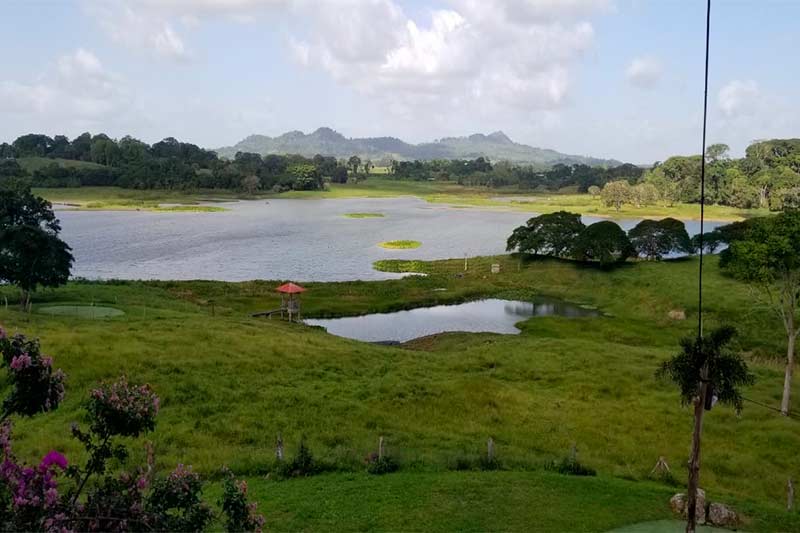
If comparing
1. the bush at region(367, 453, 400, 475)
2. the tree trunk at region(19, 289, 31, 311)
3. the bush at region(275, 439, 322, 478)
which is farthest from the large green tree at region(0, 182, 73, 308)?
the bush at region(367, 453, 400, 475)

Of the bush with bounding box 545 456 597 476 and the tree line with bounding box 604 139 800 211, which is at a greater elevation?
the tree line with bounding box 604 139 800 211

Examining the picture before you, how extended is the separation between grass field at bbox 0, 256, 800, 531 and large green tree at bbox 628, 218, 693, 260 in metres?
27.3

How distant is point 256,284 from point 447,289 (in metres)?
21.4

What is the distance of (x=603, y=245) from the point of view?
71.4m

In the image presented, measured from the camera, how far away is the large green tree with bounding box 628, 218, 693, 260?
245ft

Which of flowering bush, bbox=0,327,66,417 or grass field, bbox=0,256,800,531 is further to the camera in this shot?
grass field, bbox=0,256,800,531

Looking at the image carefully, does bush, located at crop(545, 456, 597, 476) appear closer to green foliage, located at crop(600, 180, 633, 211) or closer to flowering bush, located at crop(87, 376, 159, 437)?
flowering bush, located at crop(87, 376, 159, 437)

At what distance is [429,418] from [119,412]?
19260 millimetres

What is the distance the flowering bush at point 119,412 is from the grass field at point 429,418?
798 cm

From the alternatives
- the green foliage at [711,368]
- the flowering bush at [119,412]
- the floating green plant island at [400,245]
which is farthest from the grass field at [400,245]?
the flowering bush at [119,412]

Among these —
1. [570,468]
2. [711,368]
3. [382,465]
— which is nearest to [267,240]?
[382,465]

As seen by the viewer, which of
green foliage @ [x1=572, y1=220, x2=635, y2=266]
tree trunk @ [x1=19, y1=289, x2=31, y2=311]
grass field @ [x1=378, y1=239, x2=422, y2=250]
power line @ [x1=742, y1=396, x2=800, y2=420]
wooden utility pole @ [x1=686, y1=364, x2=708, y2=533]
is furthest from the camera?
grass field @ [x1=378, y1=239, x2=422, y2=250]

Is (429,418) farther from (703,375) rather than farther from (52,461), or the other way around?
(52,461)

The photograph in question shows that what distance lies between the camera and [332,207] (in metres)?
175
